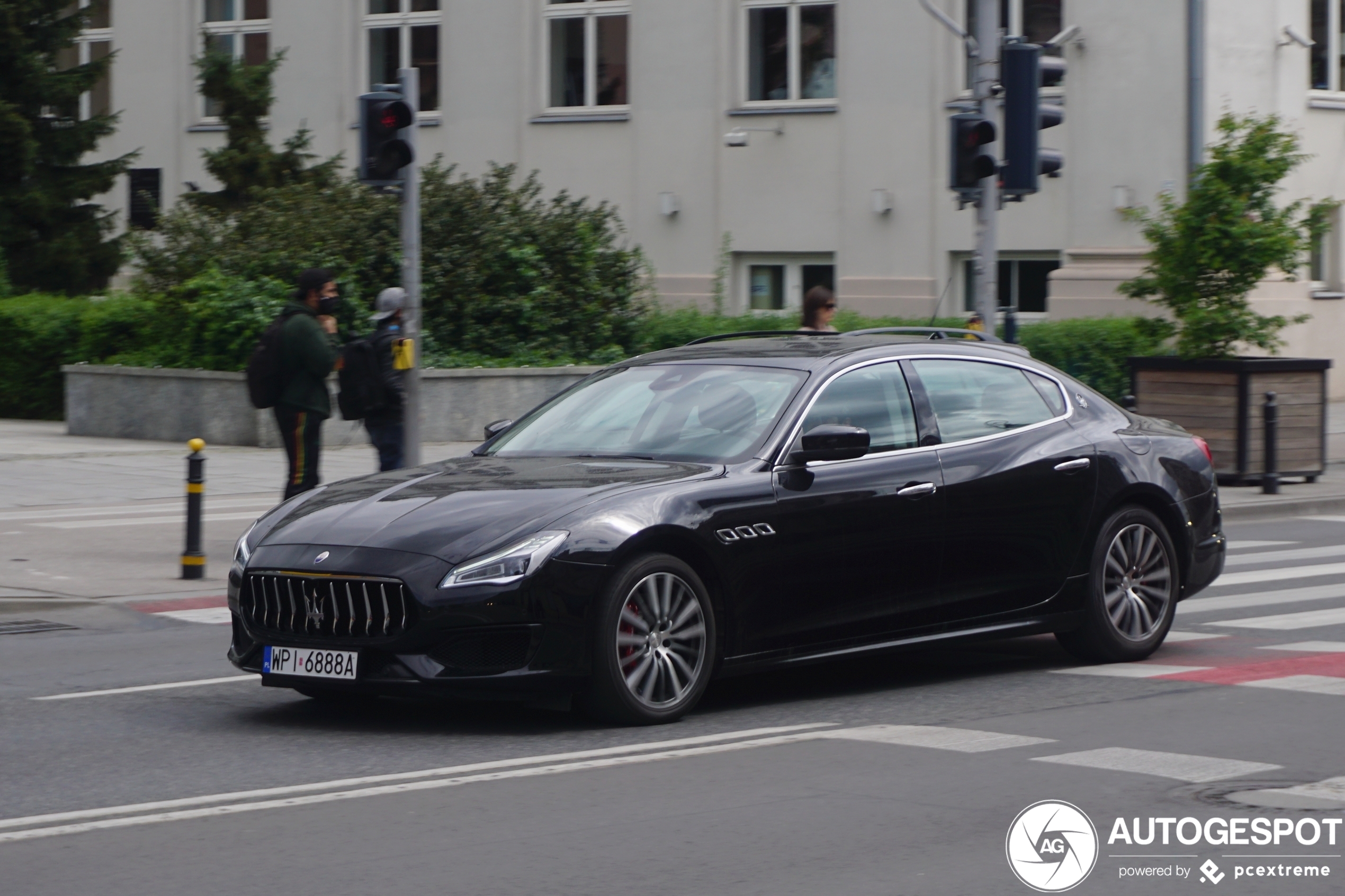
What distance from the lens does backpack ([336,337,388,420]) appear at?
13641 mm

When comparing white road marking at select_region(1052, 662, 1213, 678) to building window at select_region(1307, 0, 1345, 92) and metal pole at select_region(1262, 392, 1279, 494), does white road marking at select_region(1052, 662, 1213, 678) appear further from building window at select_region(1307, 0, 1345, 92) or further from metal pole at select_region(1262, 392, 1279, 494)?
building window at select_region(1307, 0, 1345, 92)

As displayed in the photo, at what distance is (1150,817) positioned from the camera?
6.05 m

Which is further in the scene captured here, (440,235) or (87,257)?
(87,257)

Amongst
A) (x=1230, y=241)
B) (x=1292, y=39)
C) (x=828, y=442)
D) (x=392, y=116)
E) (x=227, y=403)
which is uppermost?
(x=1292, y=39)

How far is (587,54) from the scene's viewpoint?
33.0 m

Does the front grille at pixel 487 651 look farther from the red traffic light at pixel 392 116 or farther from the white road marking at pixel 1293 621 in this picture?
the red traffic light at pixel 392 116

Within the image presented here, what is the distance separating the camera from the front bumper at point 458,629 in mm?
7152

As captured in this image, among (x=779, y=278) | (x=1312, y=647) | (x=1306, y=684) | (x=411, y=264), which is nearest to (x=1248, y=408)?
(x=411, y=264)

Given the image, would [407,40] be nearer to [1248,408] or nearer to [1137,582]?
[1248,408]

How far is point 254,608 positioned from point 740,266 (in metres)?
24.2

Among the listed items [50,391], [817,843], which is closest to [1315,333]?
[50,391]

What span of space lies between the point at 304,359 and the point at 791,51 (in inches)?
756

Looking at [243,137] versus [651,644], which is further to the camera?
[243,137]

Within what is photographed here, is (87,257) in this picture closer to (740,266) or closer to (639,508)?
(740,266)
